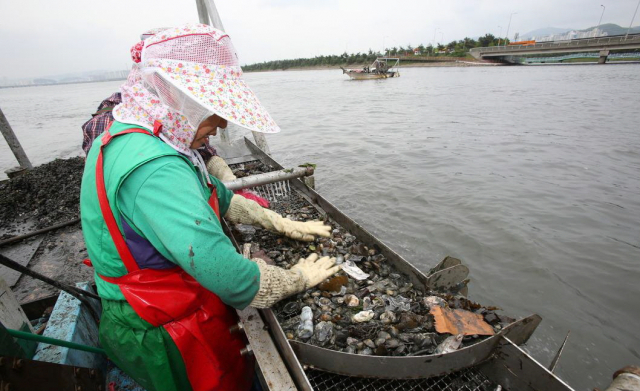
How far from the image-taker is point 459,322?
211 centimetres

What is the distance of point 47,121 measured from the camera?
2291cm

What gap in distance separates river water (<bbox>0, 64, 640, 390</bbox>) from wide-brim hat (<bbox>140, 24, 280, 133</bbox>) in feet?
14.2

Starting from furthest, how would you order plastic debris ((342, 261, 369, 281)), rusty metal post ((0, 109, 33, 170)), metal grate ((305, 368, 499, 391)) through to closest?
rusty metal post ((0, 109, 33, 170)) < plastic debris ((342, 261, 369, 281)) < metal grate ((305, 368, 499, 391))

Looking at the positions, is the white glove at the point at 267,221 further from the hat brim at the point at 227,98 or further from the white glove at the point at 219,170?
the white glove at the point at 219,170

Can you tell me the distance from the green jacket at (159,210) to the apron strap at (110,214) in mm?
24

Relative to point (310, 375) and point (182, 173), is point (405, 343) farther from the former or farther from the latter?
point (182, 173)

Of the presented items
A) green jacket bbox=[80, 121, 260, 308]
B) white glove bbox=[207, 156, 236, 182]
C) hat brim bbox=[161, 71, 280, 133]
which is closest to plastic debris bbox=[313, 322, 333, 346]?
green jacket bbox=[80, 121, 260, 308]

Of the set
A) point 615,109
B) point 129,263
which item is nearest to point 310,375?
point 129,263

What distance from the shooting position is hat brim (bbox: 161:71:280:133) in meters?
1.29

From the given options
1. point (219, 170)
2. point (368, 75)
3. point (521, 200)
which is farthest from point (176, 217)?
point (368, 75)

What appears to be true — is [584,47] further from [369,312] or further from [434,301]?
[369,312]

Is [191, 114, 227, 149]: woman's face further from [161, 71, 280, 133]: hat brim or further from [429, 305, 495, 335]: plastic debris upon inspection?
[429, 305, 495, 335]: plastic debris

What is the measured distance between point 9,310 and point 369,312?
2507 mm

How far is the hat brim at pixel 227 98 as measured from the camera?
1286 mm
